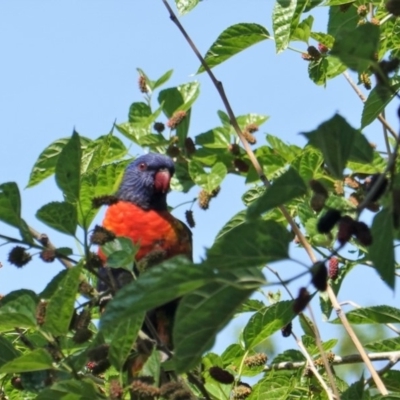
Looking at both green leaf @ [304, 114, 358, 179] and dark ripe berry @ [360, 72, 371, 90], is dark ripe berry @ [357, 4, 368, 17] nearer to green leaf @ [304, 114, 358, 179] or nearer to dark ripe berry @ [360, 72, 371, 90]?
dark ripe berry @ [360, 72, 371, 90]

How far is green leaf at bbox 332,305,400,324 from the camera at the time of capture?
221cm

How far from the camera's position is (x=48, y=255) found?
65.0 inches

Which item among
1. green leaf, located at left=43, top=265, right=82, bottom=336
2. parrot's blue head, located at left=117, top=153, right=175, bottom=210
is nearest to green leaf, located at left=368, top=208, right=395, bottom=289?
green leaf, located at left=43, top=265, right=82, bottom=336

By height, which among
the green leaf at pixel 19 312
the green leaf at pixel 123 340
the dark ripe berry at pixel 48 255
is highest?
the dark ripe berry at pixel 48 255

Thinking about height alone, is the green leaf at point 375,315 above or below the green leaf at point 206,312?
below

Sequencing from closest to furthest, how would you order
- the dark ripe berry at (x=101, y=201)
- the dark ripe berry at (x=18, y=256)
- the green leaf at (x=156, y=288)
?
the green leaf at (x=156, y=288), the dark ripe berry at (x=18, y=256), the dark ripe berry at (x=101, y=201)

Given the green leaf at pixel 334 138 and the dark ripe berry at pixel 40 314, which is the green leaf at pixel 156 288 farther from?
the dark ripe berry at pixel 40 314

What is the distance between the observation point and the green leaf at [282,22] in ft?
7.68

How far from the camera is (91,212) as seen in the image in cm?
178

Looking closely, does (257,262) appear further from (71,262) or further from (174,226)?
(174,226)

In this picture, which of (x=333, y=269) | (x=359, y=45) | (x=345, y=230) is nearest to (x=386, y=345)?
(x=333, y=269)

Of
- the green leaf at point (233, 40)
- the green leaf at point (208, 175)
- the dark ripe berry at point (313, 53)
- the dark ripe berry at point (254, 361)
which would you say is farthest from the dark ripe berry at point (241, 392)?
the dark ripe berry at point (313, 53)

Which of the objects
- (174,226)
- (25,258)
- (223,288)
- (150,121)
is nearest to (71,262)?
(25,258)

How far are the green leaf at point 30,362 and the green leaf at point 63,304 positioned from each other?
43mm
